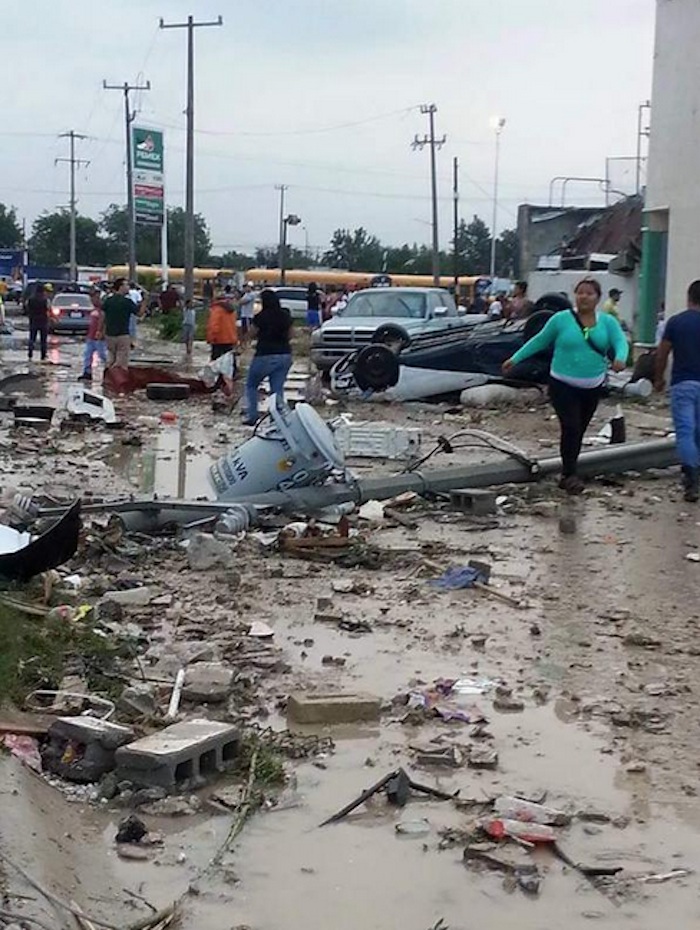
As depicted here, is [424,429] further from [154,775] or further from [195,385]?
[154,775]

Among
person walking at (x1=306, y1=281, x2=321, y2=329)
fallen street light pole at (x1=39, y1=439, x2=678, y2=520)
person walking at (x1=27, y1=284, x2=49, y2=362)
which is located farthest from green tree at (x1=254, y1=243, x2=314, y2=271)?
fallen street light pole at (x1=39, y1=439, x2=678, y2=520)

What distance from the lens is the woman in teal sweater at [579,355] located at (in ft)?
35.9

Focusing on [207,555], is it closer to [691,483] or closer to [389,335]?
[691,483]

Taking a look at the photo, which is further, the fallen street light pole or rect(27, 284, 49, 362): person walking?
rect(27, 284, 49, 362): person walking

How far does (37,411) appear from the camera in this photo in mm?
16141

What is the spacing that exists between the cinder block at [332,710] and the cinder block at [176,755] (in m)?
0.54

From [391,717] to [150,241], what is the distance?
12695 cm

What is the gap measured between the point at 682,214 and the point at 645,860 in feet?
65.1

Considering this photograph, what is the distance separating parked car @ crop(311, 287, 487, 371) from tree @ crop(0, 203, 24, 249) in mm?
124719

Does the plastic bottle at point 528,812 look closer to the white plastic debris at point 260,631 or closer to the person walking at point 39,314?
the white plastic debris at point 260,631

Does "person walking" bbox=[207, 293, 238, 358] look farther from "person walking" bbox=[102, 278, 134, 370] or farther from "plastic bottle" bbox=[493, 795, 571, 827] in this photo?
"plastic bottle" bbox=[493, 795, 571, 827]

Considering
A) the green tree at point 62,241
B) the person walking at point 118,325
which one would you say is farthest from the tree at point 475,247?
the person walking at point 118,325

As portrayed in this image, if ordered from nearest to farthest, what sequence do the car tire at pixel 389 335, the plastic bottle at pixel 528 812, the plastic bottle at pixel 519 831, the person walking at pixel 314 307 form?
the plastic bottle at pixel 519 831 → the plastic bottle at pixel 528 812 → the car tire at pixel 389 335 → the person walking at pixel 314 307

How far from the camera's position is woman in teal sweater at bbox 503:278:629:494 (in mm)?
10930
